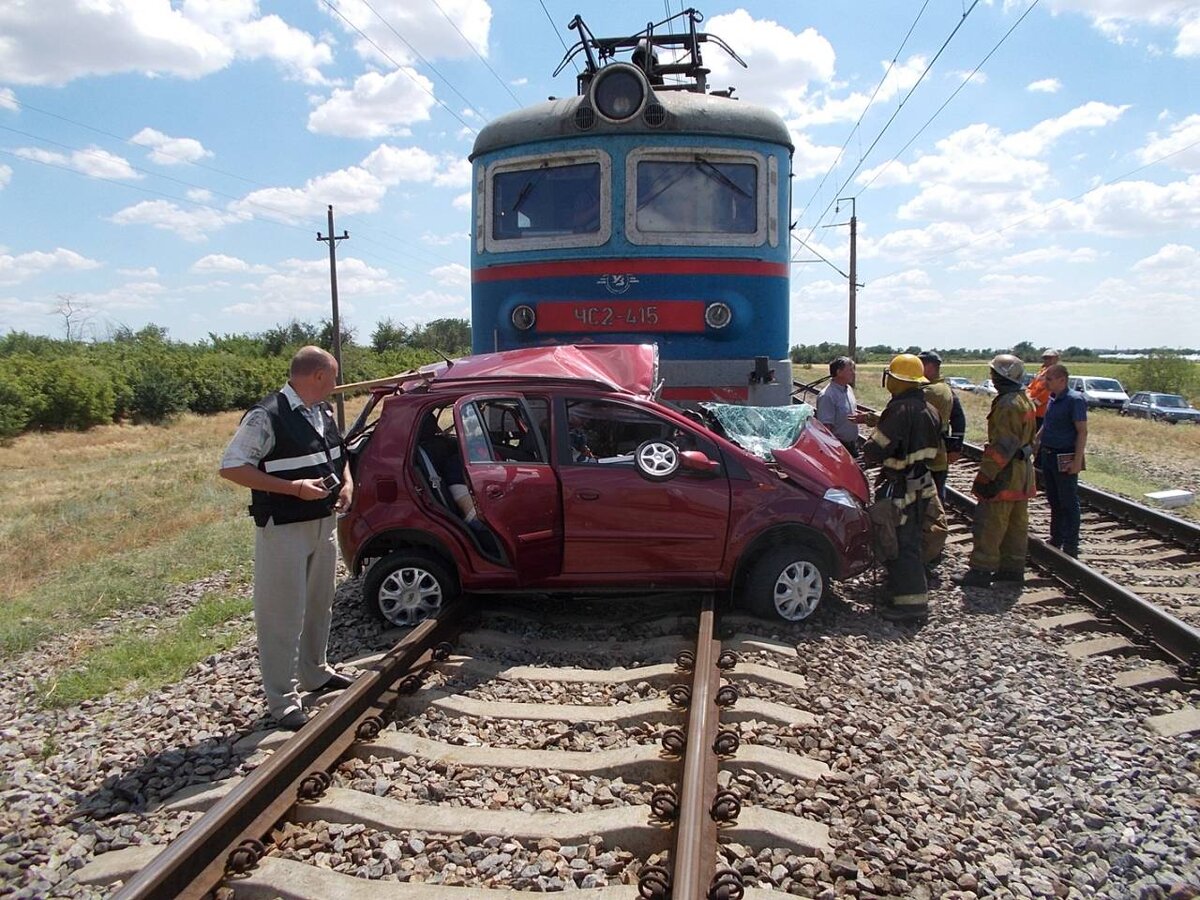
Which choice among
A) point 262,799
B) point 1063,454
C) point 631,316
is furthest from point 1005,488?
point 262,799

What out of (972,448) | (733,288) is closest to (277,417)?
(733,288)

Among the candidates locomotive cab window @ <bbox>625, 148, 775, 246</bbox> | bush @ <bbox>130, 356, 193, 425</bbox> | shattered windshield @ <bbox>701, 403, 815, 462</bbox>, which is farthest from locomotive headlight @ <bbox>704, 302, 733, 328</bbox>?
bush @ <bbox>130, 356, 193, 425</bbox>

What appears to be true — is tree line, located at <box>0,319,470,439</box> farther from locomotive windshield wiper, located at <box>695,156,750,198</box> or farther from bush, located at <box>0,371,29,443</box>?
locomotive windshield wiper, located at <box>695,156,750,198</box>

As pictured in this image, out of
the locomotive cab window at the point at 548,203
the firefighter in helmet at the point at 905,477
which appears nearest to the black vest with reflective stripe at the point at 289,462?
the firefighter in helmet at the point at 905,477

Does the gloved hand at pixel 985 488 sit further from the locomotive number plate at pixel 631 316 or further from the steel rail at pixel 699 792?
the steel rail at pixel 699 792

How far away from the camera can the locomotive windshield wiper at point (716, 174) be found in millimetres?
8383

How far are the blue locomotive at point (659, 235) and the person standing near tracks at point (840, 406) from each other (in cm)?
64

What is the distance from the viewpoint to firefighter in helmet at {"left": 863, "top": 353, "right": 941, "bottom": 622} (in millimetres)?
6262

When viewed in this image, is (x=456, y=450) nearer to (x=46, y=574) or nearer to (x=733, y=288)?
(x=733, y=288)

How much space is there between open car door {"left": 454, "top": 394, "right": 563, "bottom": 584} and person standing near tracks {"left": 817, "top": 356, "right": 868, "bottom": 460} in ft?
12.3

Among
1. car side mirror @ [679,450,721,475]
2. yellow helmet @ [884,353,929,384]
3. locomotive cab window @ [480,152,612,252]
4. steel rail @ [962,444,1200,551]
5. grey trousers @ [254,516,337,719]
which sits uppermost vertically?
locomotive cab window @ [480,152,612,252]

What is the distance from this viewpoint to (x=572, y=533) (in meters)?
5.92

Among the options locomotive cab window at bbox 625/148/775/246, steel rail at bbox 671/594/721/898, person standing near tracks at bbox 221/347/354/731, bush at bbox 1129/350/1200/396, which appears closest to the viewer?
steel rail at bbox 671/594/721/898

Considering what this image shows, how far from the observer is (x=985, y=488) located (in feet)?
23.7
